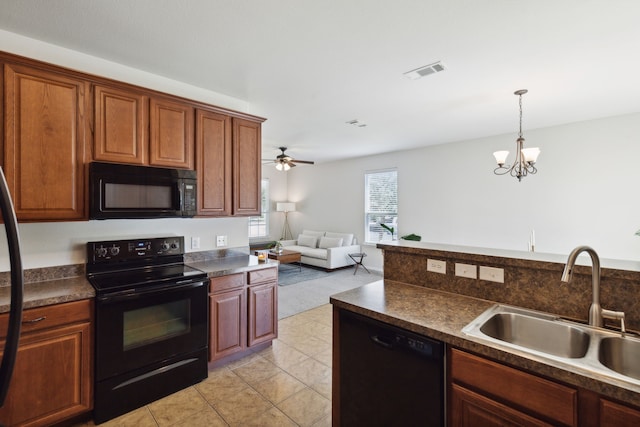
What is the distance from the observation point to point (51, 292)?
197 cm

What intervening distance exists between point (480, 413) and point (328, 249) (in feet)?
17.5

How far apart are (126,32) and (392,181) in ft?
17.3

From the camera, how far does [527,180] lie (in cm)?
462

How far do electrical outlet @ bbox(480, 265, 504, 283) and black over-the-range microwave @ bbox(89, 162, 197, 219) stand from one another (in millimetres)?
2256

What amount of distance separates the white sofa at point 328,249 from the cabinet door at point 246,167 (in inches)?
141

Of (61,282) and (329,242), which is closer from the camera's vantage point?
(61,282)

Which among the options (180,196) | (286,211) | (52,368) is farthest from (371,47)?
(286,211)

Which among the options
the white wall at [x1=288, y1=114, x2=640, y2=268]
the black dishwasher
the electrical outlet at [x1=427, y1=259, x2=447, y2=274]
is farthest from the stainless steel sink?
the white wall at [x1=288, y1=114, x2=640, y2=268]

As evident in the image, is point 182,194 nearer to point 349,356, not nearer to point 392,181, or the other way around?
point 349,356

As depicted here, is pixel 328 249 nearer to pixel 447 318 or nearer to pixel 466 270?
pixel 466 270

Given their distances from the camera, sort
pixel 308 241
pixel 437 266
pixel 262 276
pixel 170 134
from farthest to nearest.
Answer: pixel 308 241 → pixel 262 276 → pixel 170 134 → pixel 437 266

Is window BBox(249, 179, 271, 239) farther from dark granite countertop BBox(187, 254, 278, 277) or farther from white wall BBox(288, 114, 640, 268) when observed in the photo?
dark granite countertop BBox(187, 254, 278, 277)

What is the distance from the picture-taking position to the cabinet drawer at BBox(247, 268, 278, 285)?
2.89 metres

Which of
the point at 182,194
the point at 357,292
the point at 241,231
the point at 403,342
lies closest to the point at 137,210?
the point at 182,194
